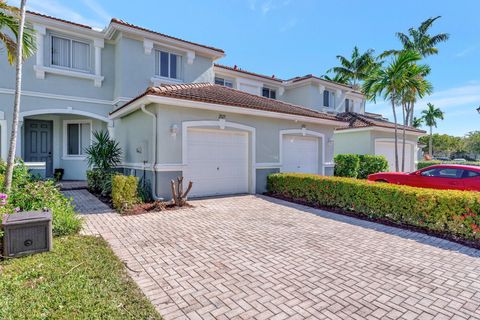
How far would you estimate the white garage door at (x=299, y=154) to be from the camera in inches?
480

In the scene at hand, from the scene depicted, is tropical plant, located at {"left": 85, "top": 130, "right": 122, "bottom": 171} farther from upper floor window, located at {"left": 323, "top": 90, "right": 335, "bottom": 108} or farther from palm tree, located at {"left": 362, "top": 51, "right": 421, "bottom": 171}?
upper floor window, located at {"left": 323, "top": 90, "right": 335, "bottom": 108}

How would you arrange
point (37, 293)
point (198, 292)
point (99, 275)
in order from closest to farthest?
point (37, 293)
point (198, 292)
point (99, 275)

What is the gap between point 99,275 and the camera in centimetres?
363

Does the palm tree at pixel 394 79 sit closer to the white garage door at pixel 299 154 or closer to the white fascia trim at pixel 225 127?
the white garage door at pixel 299 154

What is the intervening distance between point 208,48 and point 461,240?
13738mm

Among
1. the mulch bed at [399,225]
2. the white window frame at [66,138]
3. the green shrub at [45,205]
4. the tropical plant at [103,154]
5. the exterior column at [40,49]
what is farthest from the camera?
the white window frame at [66,138]

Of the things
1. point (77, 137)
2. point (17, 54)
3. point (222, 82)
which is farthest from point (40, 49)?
point (222, 82)

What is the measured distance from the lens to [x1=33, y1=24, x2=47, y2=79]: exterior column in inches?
442

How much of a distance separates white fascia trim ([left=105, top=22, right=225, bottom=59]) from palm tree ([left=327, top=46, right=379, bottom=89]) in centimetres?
1995

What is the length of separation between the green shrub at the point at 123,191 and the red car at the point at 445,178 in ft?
32.5

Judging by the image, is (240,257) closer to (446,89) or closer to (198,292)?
(198,292)

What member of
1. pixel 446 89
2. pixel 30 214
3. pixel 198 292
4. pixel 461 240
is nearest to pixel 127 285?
pixel 198 292

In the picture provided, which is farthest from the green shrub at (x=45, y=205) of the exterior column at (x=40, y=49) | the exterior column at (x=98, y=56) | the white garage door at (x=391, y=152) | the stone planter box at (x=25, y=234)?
the white garage door at (x=391, y=152)

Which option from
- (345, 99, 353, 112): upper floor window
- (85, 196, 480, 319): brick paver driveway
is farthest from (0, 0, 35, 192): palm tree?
(345, 99, 353, 112): upper floor window
